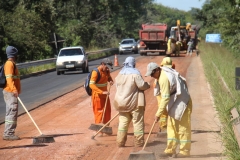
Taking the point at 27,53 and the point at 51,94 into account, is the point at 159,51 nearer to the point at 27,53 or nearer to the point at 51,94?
the point at 27,53

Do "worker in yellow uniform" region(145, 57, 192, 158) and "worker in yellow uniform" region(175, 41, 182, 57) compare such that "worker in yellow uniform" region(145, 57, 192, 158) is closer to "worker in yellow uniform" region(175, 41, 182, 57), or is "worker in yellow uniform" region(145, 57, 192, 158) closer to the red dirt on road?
the red dirt on road

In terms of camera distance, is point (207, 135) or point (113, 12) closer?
Answer: point (207, 135)

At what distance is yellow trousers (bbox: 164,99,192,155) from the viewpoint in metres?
9.73

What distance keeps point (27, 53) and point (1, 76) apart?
100ft

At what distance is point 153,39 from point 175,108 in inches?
1654

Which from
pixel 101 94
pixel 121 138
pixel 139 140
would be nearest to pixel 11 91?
→ pixel 101 94

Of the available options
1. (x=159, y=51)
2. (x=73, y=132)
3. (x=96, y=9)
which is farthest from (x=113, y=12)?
(x=73, y=132)

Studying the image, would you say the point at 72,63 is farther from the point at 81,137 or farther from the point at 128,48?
the point at 128,48

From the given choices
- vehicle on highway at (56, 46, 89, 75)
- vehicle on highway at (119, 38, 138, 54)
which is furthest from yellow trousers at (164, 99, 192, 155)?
vehicle on highway at (119, 38, 138, 54)

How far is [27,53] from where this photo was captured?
4244 cm

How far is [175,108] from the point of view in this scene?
972 centimetres

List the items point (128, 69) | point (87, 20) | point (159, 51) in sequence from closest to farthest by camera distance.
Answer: point (128, 69) < point (159, 51) < point (87, 20)

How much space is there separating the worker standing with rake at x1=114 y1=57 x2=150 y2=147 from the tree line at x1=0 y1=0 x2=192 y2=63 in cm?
2807

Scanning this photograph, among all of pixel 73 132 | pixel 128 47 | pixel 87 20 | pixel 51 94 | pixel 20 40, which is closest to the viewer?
pixel 73 132
